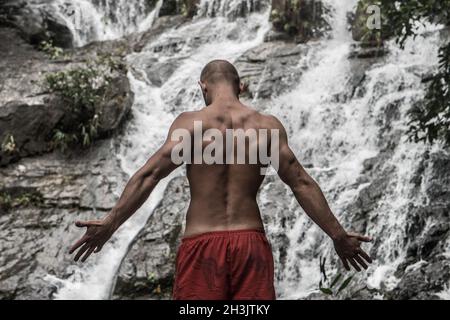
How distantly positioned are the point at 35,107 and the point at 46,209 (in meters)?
2.05

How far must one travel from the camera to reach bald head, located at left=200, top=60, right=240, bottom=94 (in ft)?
13.3

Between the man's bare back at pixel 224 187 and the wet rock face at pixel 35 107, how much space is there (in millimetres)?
8040

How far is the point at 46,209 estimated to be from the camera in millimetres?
10461

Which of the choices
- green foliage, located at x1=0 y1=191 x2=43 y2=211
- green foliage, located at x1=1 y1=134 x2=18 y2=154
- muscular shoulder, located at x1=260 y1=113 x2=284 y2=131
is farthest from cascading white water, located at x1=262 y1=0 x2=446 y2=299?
muscular shoulder, located at x1=260 y1=113 x2=284 y2=131

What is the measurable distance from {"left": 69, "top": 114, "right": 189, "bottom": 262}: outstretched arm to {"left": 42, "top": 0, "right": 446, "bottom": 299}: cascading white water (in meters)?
5.48

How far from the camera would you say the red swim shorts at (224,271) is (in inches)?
141

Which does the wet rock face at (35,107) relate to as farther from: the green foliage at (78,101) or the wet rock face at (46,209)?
the wet rock face at (46,209)

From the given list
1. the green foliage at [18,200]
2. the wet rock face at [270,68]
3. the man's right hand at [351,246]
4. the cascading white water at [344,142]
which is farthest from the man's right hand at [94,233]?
the wet rock face at [270,68]

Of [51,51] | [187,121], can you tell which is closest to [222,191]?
[187,121]

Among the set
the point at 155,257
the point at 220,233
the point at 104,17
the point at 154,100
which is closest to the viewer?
the point at 220,233

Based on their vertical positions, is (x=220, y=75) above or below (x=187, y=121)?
above

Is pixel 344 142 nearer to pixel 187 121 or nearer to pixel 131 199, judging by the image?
pixel 187 121

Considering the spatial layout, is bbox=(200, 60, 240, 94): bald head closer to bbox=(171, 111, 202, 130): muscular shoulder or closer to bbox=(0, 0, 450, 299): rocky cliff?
bbox=(171, 111, 202, 130): muscular shoulder
